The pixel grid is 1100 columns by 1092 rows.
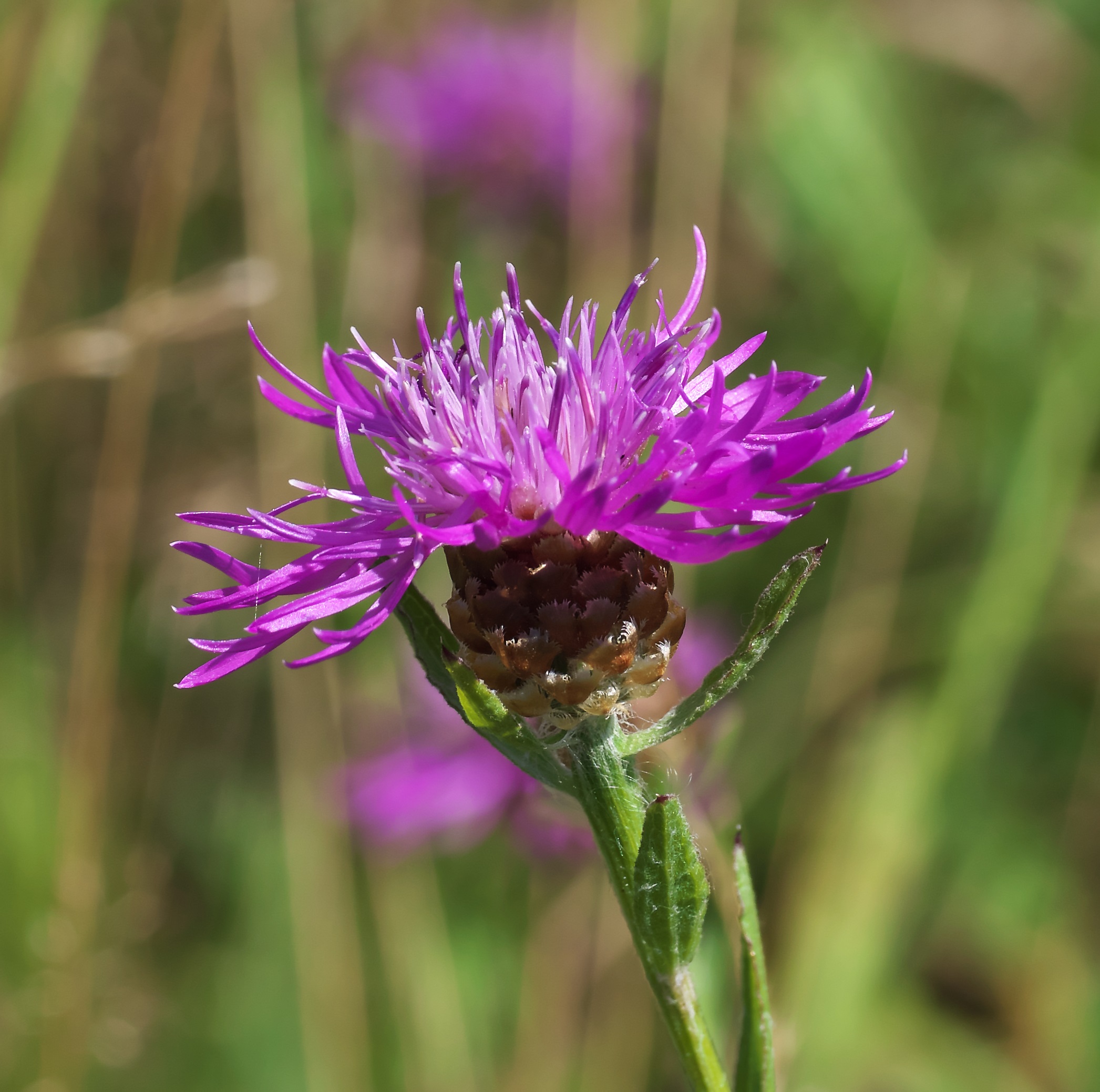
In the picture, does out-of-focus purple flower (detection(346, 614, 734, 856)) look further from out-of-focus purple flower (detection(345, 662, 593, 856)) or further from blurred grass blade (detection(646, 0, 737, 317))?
blurred grass blade (detection(646, 0, 737, 317))

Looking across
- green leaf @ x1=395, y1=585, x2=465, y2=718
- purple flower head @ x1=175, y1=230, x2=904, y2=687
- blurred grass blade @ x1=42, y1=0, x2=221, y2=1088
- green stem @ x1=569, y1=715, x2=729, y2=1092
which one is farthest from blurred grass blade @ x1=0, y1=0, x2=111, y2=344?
green stem @ x1=569, y1=715, x2=729, y2=1092

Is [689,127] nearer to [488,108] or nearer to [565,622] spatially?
[488,108]

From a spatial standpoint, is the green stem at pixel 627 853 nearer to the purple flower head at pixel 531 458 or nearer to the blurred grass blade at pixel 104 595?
the purple flower head at pixel 531 458

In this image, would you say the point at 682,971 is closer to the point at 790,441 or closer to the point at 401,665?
the point at 790,441

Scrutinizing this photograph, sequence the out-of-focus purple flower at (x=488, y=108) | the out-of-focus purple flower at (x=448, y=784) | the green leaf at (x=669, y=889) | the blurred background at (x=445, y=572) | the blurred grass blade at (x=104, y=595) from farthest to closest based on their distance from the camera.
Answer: the out-of-focus purple flower at (x=488, y=108) → the out-of-focus purple flower at (x=448, y=784) → the blurred background at (x=445, y=572) → the blurred grass blade at (x=104, y=595) → the green leaf at (x=669, y=889)

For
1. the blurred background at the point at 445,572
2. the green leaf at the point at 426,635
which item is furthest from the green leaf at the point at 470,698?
the blurred background at the point at 445,572
